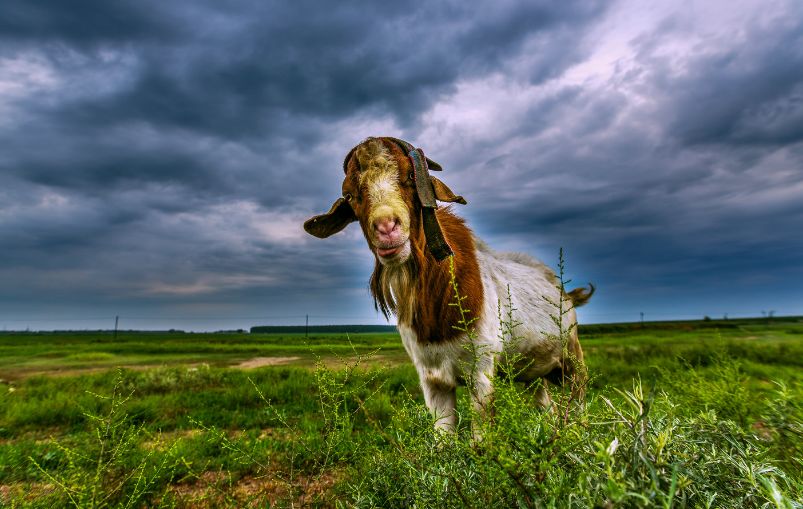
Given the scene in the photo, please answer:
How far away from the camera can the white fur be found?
3.34m

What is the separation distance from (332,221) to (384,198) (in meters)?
1.13

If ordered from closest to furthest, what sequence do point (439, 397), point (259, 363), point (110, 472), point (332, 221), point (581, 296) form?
point (110, 472)
point (439, 397)
point (332, 221)
point (581, 296)
point (259, 363)

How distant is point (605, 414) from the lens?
1.32 m

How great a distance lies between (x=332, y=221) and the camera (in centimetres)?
410

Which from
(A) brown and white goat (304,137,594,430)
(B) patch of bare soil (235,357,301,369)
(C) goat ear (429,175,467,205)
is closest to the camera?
(A) brown and white goat (304,137,594,430)

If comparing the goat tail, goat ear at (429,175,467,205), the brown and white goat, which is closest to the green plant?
the brown and white goat

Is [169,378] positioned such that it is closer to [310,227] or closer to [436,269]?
[310,227]

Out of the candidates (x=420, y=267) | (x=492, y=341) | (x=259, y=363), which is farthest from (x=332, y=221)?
(x=259, y=363)

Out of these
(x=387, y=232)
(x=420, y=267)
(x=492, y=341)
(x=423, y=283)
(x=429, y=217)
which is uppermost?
(x=429, y=217)

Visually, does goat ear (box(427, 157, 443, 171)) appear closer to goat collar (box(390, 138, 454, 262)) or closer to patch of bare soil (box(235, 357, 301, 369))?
goat collar (box(390, 138, 454, 262))

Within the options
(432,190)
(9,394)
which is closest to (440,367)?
(432,190)

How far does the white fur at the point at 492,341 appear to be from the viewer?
3342mm

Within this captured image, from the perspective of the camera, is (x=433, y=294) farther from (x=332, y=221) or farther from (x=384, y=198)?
(x=332, y=221)

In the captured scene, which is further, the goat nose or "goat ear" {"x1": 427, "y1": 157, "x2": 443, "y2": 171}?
"goat ear" {"x1": 427, "y1": 157, "x2": 443, "y2": 171}
